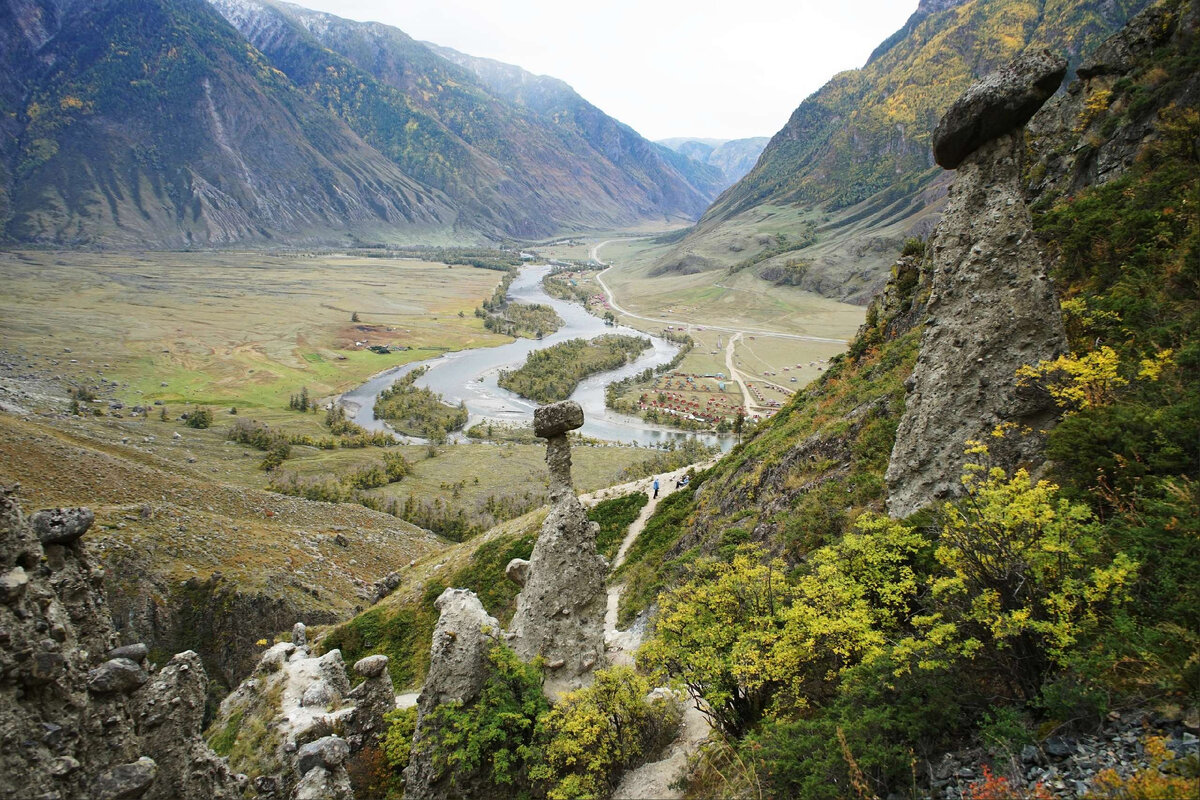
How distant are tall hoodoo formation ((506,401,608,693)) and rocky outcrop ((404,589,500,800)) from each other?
3.80 feet

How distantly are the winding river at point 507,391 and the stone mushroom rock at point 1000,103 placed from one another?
203ft

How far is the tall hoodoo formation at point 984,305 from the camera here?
10602 mm

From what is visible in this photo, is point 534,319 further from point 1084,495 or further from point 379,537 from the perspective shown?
point 1084,495

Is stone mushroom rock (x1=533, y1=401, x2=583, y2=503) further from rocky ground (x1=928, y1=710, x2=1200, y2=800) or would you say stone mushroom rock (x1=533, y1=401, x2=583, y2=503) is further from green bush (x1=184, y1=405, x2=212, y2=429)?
green bush (x1=184, y1=405, x2=212, y2=429)

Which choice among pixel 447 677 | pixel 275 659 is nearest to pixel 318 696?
pixel 275 659

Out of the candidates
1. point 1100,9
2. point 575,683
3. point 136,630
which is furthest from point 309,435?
point 1100,9

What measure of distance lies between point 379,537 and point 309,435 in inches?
1608

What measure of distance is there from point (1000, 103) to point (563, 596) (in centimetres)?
1409

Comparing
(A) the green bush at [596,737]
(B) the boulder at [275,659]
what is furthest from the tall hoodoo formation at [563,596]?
(B) the boulder at [275,659]

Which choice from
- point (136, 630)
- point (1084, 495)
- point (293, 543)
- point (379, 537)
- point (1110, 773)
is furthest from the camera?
point (379, 537)

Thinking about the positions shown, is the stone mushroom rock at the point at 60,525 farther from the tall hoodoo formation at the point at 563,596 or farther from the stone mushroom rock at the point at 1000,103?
the stone mushroom rock at the point at 1000,103

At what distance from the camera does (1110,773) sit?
534 cm

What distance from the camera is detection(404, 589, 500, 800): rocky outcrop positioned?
12.1 metres

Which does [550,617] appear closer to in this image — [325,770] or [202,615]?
[325,770]
